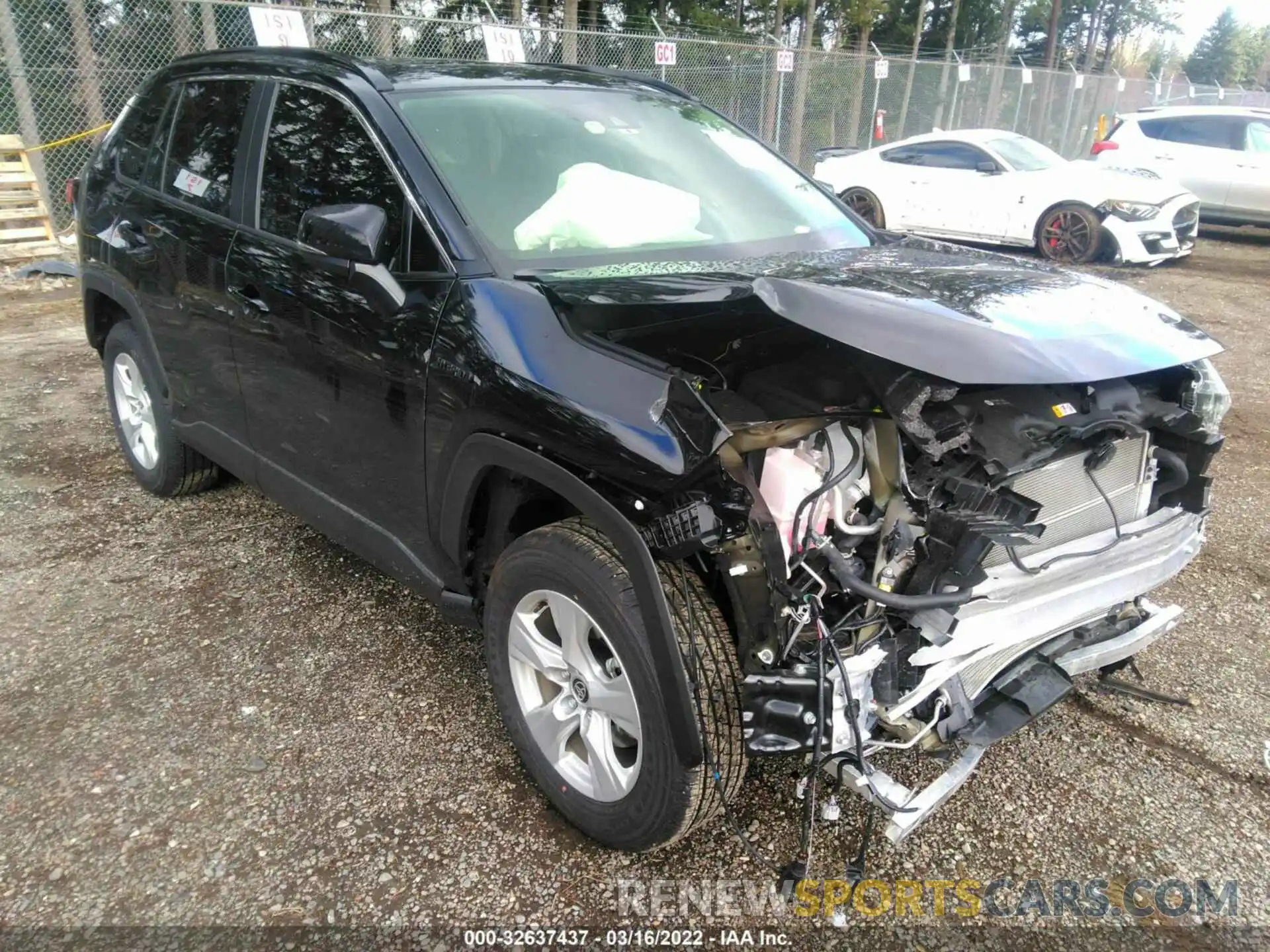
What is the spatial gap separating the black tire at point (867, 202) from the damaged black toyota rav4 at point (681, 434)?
9.61m

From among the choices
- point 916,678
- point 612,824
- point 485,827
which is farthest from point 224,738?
point 916,678

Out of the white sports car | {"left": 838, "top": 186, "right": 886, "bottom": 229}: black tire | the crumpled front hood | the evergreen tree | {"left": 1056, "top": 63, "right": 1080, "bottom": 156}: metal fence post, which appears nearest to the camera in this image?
the crumpled front hood

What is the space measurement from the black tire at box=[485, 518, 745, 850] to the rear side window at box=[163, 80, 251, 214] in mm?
2027

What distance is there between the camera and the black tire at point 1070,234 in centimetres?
1038

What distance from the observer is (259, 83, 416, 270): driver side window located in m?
2.60

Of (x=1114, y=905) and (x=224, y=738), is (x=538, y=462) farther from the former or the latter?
(x=1114, y=905)

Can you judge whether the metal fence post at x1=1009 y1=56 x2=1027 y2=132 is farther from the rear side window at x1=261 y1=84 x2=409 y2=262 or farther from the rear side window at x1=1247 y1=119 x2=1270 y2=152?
the rear side window at x1=261 y1=84 x2=409 y2=262

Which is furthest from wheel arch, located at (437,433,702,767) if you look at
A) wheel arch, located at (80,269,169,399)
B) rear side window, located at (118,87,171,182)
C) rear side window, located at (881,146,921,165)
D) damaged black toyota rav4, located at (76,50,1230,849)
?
rear side window, located at (881,146,921,165)

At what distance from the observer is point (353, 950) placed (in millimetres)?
1993

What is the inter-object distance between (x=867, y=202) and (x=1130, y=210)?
3.26 metres

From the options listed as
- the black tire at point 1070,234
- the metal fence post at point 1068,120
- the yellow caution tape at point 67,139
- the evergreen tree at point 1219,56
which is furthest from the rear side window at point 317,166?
the evergreen tree at point 1219,56

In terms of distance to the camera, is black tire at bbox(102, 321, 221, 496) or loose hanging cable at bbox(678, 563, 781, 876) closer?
loose hanging cable at bbox(678, 563, 781, 876)

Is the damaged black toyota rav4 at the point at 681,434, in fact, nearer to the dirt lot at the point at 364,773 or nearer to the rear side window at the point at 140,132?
the dirt lot at the point at 364,773

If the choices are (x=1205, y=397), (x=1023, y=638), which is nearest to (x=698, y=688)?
(x=1023, y=638)
